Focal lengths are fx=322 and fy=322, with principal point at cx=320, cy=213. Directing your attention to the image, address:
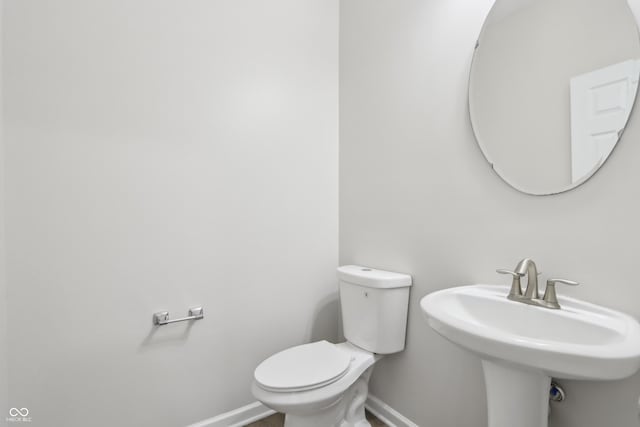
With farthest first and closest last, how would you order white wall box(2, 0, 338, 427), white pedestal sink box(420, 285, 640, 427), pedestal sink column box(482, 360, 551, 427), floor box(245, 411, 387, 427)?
floor box(245, 411, 387, 427) < white wall box(2, 0, 338, 427) < pedestal sink column box(482, 360, 551, 427) < white pedestal sink box(420, 285, 640, 427)

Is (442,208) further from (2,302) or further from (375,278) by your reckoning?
(2,302)

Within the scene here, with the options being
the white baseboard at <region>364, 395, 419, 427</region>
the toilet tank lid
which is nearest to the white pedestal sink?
the toilet tank lid

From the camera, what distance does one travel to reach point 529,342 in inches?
29.0

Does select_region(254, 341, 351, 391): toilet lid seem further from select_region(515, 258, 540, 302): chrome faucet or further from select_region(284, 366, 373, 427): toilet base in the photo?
select_region(515, 258, 540, 302): chrome faucet

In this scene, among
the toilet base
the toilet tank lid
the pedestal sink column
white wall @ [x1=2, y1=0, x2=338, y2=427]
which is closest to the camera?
the pedestal sink column

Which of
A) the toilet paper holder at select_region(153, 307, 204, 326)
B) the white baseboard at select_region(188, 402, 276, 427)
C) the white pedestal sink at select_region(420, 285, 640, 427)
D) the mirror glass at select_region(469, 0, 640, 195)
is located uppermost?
the mirror glass at select_region(469, 0, 640, 195)

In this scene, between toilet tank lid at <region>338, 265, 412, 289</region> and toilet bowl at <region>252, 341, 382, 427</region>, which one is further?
toilet tank lid at <region>338, 265, 412, 289</region>

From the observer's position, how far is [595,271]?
3.16 ft

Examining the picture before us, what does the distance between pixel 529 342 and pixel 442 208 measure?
2.39 ft

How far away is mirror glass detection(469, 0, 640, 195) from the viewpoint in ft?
3.04

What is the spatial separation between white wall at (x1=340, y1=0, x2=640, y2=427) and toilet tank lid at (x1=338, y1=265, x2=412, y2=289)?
6cm

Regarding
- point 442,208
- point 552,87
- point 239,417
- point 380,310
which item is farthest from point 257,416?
point 552,87

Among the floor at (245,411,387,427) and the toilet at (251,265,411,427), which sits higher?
the toilet at (251,265,411,427)

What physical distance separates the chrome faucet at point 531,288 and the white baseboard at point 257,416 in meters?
0.89
